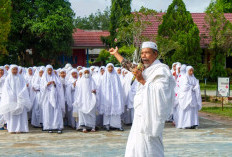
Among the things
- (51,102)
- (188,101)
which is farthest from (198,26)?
(51,102)

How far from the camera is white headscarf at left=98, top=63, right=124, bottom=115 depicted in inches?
493

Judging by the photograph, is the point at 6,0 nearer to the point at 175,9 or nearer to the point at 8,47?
the point at 8,47

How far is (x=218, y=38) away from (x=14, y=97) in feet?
64.6

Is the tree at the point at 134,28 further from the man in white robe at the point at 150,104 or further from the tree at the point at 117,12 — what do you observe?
the man in white robe at the point at 150,104

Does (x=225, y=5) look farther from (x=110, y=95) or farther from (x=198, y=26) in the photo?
(x=110, y=95)

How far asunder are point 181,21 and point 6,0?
451 inches

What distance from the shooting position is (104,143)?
9859 mm

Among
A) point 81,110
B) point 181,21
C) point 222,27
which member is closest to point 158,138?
point 81,110

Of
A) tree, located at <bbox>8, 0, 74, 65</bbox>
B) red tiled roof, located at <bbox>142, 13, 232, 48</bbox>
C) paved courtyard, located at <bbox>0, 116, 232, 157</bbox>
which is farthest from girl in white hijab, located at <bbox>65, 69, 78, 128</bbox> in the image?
red tiled roof, located at <bbox>142, 13, 232, 48</bbox>

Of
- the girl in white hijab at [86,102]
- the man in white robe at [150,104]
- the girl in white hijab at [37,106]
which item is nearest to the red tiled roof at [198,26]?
the girl in white hijab at [37,106]

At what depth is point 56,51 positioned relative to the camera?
28922 mm

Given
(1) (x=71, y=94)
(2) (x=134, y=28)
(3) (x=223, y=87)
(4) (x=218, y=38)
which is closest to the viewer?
(1) (x=71, y=94)

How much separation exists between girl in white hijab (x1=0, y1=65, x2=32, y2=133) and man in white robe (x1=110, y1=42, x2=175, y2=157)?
25.5 feet

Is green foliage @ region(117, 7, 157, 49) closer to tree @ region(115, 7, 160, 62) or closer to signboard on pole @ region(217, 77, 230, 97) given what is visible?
tree @ region(115, 7, 160, 62)
